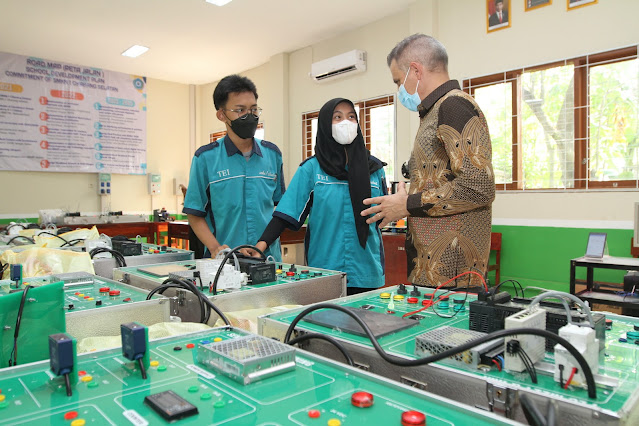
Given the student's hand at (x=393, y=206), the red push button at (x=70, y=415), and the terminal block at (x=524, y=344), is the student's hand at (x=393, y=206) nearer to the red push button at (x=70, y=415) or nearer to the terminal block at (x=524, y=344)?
the terminal block at (x=524, y=344)

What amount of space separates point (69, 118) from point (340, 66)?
3.80 meters

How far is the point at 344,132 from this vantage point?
1841 millimetres

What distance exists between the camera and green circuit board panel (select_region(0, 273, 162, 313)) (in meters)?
1.19

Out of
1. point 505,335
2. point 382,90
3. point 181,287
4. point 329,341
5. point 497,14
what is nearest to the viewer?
point 505,335

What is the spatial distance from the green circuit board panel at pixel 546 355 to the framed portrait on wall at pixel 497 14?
3.47m

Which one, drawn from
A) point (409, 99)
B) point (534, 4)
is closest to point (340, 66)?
point (534, 4)

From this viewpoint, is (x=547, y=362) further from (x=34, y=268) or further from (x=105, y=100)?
(x=105, y=100)

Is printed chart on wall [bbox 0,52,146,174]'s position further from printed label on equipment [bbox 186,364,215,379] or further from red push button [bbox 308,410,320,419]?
red push button [bbox 308,410,320,419]

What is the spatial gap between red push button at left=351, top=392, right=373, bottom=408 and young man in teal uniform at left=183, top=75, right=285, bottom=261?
4.72ft

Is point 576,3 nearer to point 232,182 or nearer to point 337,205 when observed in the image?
point 337,205

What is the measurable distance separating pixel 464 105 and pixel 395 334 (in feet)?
2.35

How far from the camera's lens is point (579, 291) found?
331cm

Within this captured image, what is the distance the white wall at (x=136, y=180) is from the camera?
5.98 metres

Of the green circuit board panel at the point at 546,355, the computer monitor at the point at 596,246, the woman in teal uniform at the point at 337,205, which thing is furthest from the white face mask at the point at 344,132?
the computer monitor at the point at 596,246
